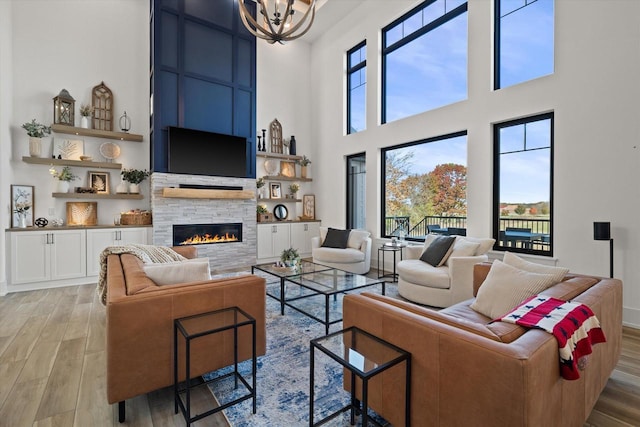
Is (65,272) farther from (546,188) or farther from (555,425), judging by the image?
(546,188)

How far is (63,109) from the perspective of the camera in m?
4.92

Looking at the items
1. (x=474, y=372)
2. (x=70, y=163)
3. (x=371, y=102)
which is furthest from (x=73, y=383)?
(x=371, y=102)

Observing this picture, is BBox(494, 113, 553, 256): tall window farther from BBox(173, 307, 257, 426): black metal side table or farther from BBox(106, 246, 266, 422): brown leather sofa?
BBox(173, 307, 257, 426): black metal side table

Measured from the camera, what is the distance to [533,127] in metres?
3.99

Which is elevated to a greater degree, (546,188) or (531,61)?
(531,61)

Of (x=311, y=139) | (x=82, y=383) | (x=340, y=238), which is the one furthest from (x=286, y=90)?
(x=82, y=383)

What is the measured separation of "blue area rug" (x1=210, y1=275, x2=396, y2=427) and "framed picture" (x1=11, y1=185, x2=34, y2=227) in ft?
14.2

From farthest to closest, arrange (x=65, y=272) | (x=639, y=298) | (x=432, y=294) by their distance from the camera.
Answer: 1. (x=65, y=272)
2. (x=432, y=294)
3. (x=639, y=298)

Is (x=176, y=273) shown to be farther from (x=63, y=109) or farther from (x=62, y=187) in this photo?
(x=63, y=109)

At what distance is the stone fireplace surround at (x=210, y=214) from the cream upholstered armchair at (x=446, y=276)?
11.3 feet

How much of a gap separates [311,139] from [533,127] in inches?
192

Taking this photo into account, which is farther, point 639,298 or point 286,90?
point 286,90

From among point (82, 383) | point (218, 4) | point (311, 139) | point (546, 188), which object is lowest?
point (82, 383)

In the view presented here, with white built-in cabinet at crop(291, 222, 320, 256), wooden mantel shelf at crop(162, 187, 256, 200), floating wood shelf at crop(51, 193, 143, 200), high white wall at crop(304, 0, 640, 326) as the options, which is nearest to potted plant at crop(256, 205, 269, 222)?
wooden mantel shelf at crop(162, 187, 256, 200)
